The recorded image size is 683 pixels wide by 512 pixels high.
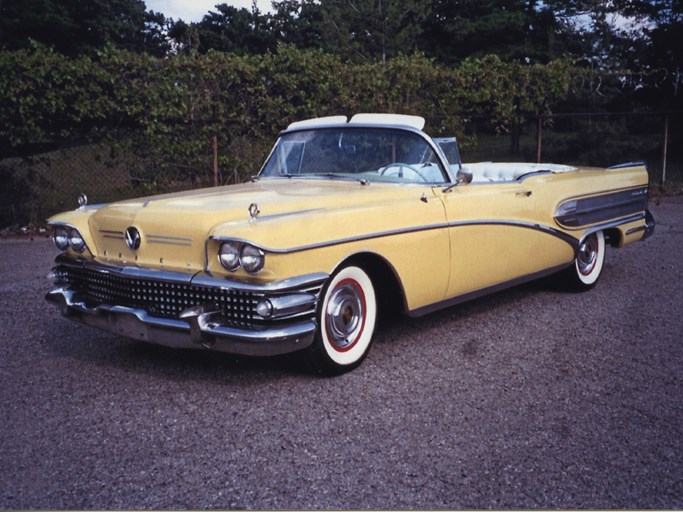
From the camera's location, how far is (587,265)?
618 centimetres

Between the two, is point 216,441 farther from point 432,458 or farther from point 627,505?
point 627,505

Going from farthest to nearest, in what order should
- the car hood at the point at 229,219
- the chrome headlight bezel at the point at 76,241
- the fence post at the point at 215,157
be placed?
1. the fence post at the point at 215,157
2. the chrome headlight bezel at the point at 76,241
3. the car hood at the point at 229,219

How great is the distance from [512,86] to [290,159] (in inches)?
361

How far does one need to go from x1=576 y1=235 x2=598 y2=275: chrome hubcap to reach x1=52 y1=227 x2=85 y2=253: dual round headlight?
4.01 m

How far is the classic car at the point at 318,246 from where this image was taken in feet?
11.7

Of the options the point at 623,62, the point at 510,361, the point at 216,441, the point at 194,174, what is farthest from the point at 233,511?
the point at 623,62

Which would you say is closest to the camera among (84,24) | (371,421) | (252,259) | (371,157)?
(371,421)

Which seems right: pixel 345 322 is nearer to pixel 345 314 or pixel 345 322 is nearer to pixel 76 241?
pixel 345 314

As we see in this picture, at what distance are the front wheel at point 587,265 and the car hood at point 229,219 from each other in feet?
7.03

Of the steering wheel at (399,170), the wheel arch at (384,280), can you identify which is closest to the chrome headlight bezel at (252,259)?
the wheel arch at (384,280)

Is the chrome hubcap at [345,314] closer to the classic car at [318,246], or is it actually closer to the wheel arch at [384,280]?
the classic car at [318,246]

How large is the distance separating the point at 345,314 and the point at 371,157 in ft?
4.29

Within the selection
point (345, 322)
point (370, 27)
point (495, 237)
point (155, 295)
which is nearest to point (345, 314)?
point (345, 322)

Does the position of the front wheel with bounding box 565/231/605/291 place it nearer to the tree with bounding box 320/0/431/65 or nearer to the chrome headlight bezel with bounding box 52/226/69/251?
the chrome headlight bezel with bounding box 52/226/69/251
